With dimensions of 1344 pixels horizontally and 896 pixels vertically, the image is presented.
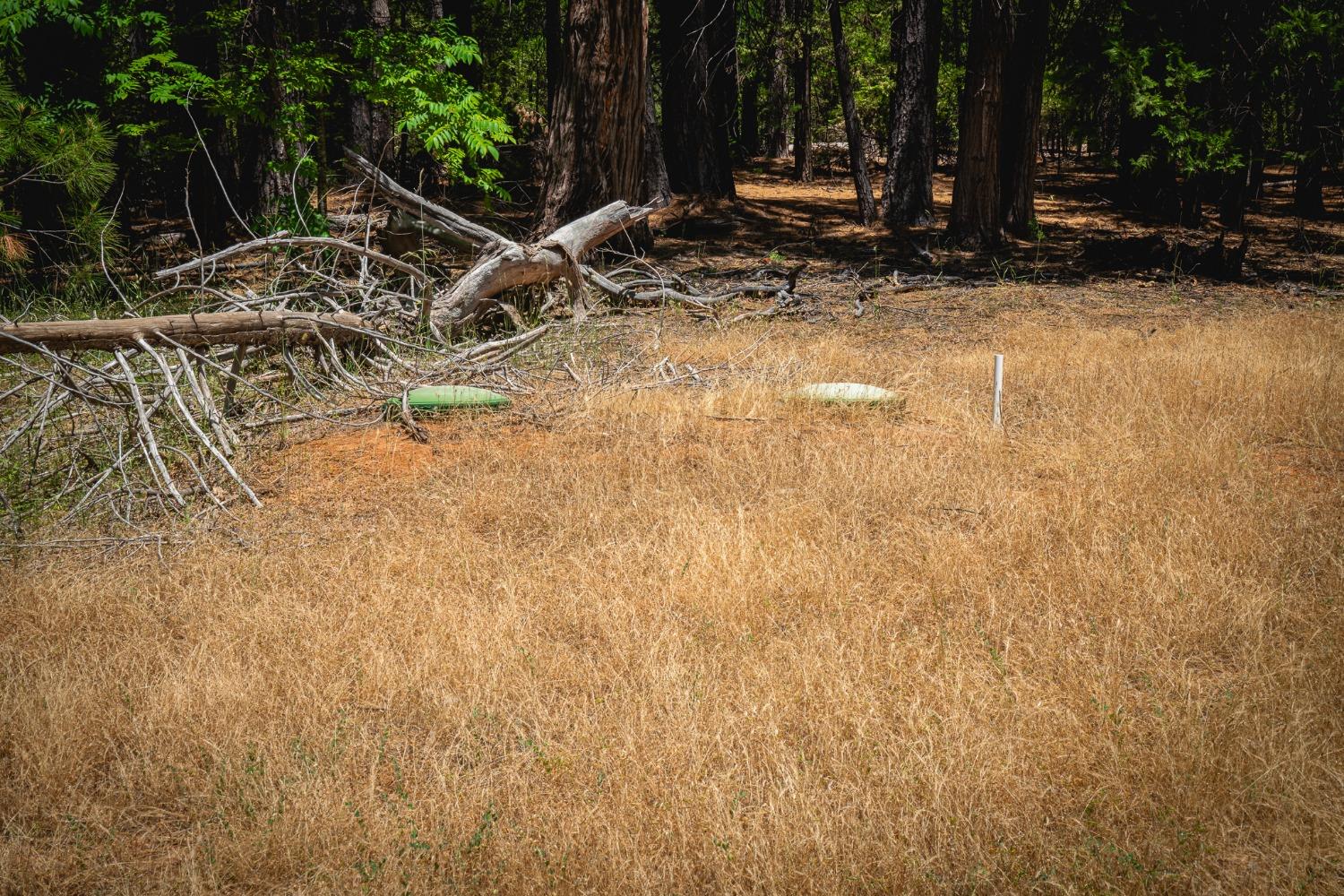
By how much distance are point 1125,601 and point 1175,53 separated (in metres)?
10.6

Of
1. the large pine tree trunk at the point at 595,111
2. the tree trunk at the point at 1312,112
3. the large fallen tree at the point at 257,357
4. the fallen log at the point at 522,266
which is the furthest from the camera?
the tree trunk at the point at 1312,112

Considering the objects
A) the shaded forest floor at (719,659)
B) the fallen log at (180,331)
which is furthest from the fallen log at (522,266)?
the shaded forest floor at (719,659)

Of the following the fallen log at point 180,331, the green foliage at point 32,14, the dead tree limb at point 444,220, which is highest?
the green foliage at point 32,14

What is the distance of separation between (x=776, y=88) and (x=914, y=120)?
11.9m

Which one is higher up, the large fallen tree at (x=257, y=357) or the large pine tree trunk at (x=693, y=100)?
the large pine tree trunk at (x=693, y=100)

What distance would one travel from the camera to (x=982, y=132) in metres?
12.9

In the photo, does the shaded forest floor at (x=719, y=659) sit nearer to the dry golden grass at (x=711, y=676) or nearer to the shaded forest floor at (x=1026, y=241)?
the dry golden grass at (x=711, y=676)

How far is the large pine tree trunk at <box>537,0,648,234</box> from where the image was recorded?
1060cm

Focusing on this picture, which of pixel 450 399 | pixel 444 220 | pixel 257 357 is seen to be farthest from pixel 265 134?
pixel 450 399

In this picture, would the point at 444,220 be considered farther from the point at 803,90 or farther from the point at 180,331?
the point at 803,90

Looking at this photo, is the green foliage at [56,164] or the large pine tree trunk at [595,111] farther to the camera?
the large pine tree trunk at [595,111]

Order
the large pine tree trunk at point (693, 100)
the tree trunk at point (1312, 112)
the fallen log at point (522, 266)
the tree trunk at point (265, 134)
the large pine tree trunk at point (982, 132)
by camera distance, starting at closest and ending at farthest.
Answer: the fallen log at point (522, 266) < the tree trunk at point (265, 134) < the tree trunk at point (1312, 112) < the large pine tree trunk at point (982, 132) < the large pine tree trunk at point (693, 100)

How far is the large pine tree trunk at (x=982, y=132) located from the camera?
41.1 feet

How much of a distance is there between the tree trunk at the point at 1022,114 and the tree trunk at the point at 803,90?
3870 mm
